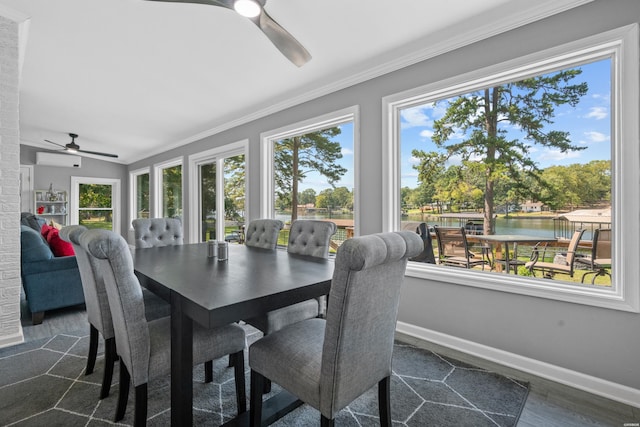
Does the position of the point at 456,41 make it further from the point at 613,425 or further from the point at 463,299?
the point at 613,425

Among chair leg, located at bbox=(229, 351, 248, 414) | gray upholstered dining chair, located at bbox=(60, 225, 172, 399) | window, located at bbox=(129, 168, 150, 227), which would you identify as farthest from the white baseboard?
window, located at bbox=(129, 168, 150, 227)

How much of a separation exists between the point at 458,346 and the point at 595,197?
1.42m

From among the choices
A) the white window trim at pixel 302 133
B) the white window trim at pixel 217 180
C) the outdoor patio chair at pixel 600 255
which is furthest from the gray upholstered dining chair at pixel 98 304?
the outdoor patio chair at pixel 600 255

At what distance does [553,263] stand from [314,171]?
2.50 m

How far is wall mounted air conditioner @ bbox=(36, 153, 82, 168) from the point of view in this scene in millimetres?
6584

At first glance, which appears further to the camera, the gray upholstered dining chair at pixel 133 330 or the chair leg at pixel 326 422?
the gray upholstered dining chair at pixel 133 330

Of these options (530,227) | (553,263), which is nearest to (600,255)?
(553,263)

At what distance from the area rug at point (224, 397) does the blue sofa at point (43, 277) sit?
0.72 meters

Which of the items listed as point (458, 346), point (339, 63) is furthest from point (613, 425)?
point (339, 63)

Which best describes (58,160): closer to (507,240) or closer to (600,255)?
(507,240)

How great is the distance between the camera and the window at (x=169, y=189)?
6078 millimetres

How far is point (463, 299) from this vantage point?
236 centimetres

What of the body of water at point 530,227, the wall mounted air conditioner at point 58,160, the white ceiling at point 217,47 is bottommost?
the body of water at point 530,227

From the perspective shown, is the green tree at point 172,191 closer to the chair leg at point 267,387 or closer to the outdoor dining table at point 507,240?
the chair leg at point 267,387
